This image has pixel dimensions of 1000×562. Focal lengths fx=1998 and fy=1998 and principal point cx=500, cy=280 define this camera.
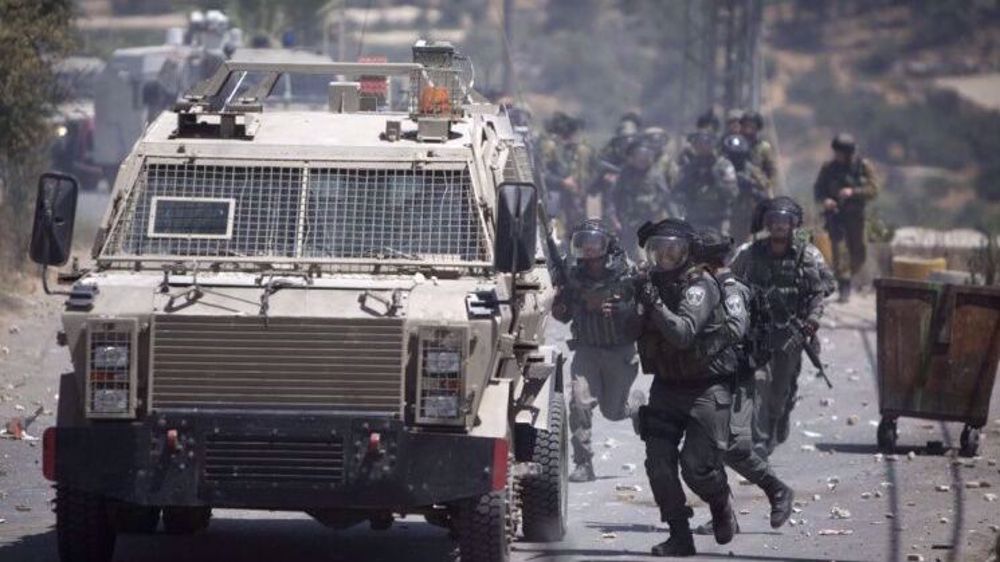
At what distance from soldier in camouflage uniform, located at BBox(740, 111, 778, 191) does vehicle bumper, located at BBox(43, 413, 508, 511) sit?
43.5 ft

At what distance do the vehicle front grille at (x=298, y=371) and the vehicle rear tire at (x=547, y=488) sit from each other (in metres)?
1.57

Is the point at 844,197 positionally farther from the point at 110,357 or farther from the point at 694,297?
the point at 110,357

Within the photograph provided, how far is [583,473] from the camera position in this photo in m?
12.4

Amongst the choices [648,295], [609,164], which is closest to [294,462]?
[648,295]

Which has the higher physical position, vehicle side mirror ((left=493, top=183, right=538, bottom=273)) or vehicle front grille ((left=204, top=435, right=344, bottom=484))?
vehicle side mirror ((left=493, top=183, right=538, bottom=273))

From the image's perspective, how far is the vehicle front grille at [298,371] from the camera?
828cm

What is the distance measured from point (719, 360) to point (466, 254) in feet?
4.50

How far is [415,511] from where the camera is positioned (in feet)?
28.4

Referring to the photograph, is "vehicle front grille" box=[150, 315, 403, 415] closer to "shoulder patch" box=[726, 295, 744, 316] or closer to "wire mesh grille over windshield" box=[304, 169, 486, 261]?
"wire mesh grille over windshield" box=[304, 169, 486, 261]

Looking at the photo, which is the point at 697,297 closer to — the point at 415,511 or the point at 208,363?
the point at 415,511

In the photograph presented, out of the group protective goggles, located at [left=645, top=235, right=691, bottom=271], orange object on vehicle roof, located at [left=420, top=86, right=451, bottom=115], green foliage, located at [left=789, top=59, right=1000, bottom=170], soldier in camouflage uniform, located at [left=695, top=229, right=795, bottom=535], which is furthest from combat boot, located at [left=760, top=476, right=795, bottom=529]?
green foliage, located at [left=789, top=59, right=1000, bottom=170]

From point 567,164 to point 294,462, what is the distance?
14.7m

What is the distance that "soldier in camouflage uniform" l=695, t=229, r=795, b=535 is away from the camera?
963cm

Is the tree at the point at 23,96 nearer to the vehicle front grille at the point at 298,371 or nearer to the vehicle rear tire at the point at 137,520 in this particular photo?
the vehicle rear tire at the point at 137,520
